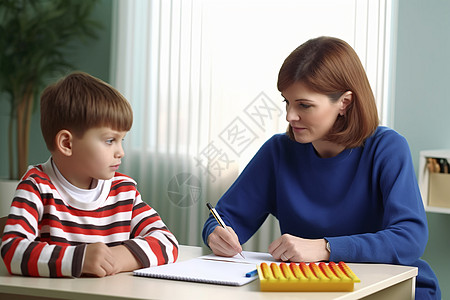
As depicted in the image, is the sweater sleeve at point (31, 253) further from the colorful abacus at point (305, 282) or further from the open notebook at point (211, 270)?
the colorful abacus at point (305, 282)

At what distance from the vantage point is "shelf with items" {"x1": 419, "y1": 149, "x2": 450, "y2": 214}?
2.60m

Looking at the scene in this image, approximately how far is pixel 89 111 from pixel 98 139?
0.06m

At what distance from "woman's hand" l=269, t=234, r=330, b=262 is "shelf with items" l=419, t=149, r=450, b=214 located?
1394 millimetres

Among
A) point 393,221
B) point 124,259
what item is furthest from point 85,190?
point 393,221

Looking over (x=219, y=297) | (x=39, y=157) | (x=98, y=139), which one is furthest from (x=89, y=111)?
(x=39, y=157)

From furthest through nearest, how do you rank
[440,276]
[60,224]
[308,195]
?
[440,276]
[308,195]
[60,224]

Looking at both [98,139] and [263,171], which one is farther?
[263,171]

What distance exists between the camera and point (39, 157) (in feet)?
12.9

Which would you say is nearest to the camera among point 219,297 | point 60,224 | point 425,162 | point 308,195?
point 219,297

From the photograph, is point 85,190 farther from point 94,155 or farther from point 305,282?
point 305,282

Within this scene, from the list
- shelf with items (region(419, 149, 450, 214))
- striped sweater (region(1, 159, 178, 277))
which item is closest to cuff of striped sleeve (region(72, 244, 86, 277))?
striped sweater (region(1, 159, 178, 277))

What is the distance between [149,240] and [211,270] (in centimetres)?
15

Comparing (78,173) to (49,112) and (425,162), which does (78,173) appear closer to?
(49,112)

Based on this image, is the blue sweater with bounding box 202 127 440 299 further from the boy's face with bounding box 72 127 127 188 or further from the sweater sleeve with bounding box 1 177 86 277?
the sweater sleeve with bounding box 1 177 86 277
